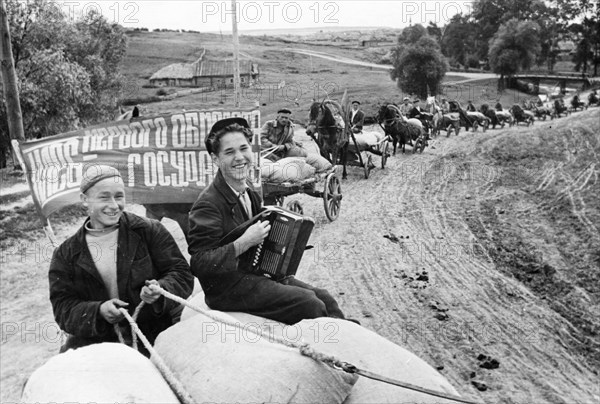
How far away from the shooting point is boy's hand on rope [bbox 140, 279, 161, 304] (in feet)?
10.1

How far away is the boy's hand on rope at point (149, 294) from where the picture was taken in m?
3.07

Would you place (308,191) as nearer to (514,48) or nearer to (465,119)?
(465,119)

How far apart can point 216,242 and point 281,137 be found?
8.24 m

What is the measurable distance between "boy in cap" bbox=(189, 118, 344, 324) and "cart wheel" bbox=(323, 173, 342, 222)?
7277 millimetres

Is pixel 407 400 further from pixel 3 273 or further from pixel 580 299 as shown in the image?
pixel 3 273

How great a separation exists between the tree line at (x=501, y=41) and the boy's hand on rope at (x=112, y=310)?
121ft

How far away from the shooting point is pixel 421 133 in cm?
1941

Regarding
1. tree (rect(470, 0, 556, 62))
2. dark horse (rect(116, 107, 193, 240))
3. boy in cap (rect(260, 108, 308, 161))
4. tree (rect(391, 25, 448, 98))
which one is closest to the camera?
dark horse (rect(116, 107, 193, 240))

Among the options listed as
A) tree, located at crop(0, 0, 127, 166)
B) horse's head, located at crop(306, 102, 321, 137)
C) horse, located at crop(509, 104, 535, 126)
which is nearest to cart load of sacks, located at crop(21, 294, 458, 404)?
horse's head, located at crop(306, 102, 321, 137)

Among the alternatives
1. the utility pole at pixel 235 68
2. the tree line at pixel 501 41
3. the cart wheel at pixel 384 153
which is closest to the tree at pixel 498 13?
the tree line at pixel 501 41

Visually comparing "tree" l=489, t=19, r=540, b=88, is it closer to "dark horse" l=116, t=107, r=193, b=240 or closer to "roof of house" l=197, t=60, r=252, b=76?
"roof of house" l=197, t=60, r=252, b=76

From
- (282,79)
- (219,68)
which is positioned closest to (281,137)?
(282,79)

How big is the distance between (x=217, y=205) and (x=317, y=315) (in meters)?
0.84

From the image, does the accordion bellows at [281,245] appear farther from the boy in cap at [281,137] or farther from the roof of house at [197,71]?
the roof of house at [197,71]
